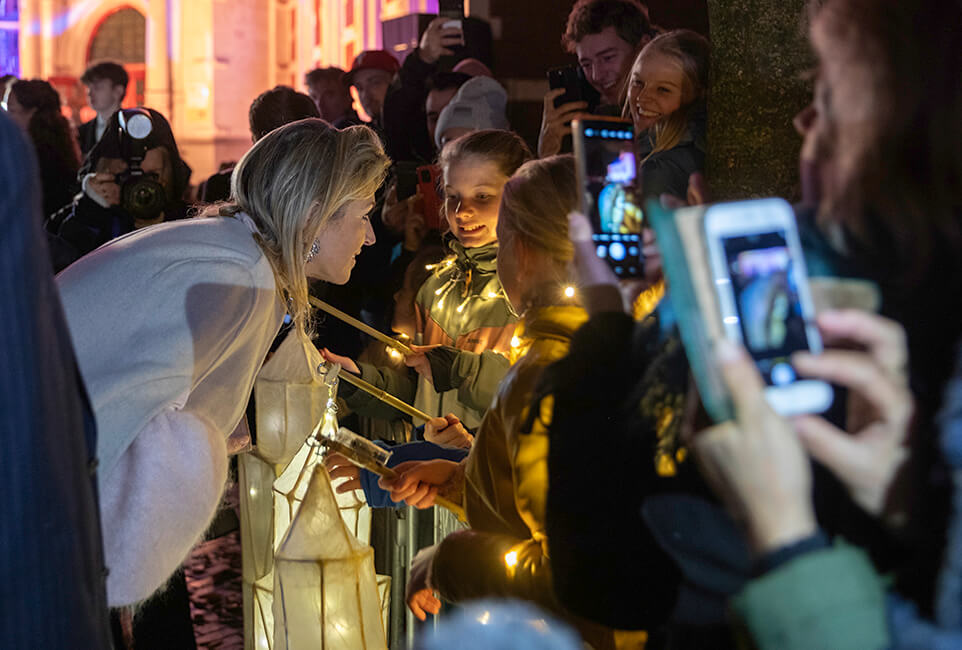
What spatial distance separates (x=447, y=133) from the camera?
3.58m

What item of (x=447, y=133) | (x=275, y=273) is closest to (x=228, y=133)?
(x=447, y=133)

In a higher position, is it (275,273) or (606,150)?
(606,150)

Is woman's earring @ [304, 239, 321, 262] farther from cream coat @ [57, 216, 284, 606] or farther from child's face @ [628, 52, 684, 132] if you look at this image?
child's face @ [628, 52, 684, 132]

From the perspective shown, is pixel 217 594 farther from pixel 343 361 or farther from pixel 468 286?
pixel 468 286

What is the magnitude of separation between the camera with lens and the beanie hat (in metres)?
1.04

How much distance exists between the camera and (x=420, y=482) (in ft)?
5.93

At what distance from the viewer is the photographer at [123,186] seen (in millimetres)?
3705

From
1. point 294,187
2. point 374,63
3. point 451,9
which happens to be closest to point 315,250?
point 294,187

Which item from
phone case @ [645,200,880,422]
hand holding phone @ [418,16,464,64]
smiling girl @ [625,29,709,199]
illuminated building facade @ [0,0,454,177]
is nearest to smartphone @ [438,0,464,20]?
hand holding phone @ [418,16,464,64]

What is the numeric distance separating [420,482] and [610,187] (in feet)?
2.94

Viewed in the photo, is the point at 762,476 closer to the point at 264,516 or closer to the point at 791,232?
the point at 791,232

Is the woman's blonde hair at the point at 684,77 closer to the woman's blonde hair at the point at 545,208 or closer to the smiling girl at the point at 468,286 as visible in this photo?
the woman's blonde hair at the point at 545,208

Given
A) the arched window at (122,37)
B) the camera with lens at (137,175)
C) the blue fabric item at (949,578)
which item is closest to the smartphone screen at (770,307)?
the blue fabric item at (949,578)

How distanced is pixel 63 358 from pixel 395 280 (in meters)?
2.39
